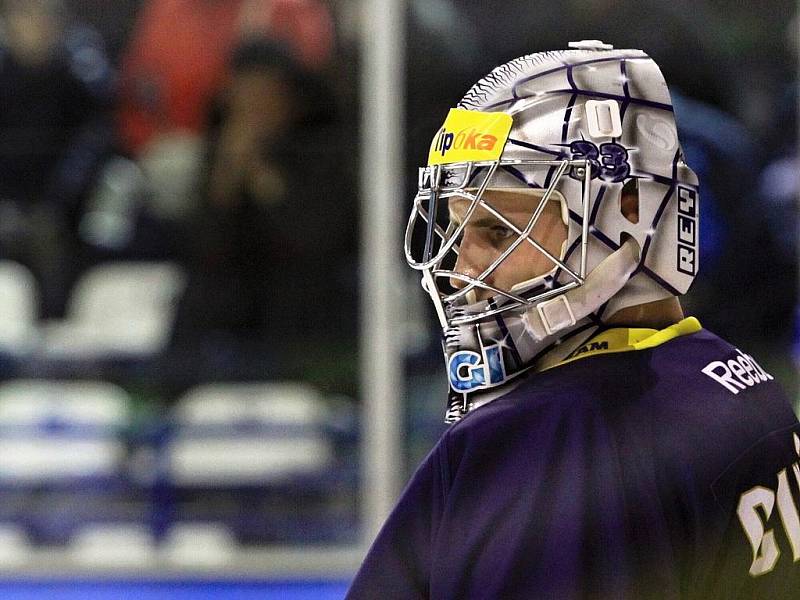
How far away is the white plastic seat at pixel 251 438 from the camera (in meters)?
4.45

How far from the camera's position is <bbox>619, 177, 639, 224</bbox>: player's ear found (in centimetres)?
138

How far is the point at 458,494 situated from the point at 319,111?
3200mm

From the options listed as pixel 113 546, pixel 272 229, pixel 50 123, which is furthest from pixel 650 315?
pixel 113 546

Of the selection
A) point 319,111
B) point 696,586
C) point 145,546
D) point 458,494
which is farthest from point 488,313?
point 145,546

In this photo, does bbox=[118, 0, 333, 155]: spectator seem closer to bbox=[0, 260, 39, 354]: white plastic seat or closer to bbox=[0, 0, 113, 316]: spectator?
bbox=[0, 0, 113, 316]: spectator

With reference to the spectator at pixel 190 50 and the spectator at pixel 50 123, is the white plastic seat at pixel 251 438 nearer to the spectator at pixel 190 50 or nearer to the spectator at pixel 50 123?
the spectator at pixel 50 123

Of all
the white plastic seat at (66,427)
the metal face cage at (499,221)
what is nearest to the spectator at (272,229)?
the white plastic seat at (66,427)

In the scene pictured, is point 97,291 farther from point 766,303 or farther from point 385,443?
point 766,303

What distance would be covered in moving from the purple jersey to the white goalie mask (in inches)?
3.2

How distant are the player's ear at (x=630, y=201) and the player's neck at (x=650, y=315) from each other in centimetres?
9

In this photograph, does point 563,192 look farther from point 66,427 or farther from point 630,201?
point 66,427

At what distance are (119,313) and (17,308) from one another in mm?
340

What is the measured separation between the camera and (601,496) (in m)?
1.20

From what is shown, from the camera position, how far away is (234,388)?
448 centimetres
